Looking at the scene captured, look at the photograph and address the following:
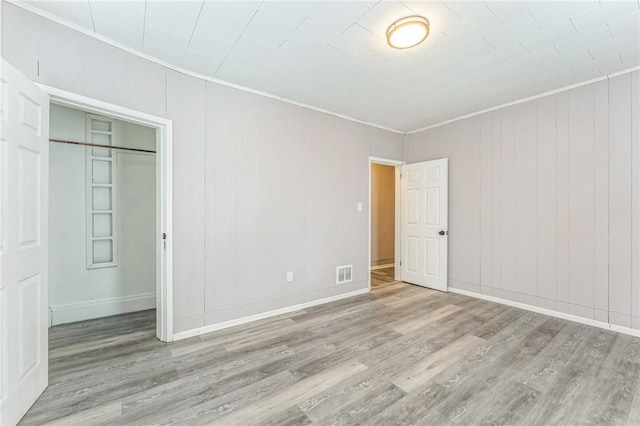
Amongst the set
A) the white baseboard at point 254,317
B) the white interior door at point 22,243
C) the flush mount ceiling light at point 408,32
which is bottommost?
the white baseboard at point 254,317

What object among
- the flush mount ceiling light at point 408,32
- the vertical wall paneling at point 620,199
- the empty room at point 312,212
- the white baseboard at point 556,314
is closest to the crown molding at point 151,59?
the empty room at point 312,212

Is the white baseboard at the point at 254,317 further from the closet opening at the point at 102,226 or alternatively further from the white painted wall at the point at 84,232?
the white painted wall at the point at 84,232

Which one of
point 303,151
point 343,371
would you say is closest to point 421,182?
point 303,151

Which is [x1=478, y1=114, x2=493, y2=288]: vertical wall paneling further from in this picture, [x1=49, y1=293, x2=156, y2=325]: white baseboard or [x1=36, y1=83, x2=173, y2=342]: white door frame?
[x1=49, y1=293, x2=156, y2=325]: white baseboard

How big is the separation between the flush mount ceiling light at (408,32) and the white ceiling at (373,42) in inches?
2.0

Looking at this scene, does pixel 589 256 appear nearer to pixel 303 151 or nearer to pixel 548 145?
pixel 548 145

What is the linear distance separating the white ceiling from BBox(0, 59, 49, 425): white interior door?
0.86m

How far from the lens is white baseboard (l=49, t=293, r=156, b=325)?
3133 mm

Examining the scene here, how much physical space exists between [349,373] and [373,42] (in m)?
2.72

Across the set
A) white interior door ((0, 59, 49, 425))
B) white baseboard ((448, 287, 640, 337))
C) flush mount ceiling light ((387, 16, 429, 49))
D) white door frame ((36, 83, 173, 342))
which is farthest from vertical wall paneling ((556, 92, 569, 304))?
white interior door ((0, 59, 49, 425))

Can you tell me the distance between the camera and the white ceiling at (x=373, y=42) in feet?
6.54

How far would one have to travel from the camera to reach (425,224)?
15.4 ft

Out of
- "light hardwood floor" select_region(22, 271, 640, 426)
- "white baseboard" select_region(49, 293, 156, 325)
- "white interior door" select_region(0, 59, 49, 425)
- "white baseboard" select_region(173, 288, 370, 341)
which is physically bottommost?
"light hardwood floor" select_region(22, 271, 640, 426)

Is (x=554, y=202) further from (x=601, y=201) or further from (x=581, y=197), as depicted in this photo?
(x=601, y=201)
